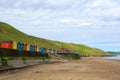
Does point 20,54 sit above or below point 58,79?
above

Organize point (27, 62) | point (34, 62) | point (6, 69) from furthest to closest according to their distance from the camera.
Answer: point (34, 62) < point (27, 62) < point (6, 69)

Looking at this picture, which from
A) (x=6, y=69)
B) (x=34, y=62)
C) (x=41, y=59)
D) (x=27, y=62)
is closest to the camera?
(x=6, y=69)

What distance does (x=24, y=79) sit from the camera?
806 inches

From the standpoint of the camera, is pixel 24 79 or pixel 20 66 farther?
pixel 20 66

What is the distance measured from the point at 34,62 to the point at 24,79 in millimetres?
23163

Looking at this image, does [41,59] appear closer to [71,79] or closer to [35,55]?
[35,55]

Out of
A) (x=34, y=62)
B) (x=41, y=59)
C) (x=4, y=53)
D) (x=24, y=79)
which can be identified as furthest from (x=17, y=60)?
(x=41, y=59)

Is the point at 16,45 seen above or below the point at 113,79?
above

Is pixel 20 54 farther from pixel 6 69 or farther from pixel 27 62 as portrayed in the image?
pixel 6 69

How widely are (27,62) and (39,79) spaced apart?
61.0 feet

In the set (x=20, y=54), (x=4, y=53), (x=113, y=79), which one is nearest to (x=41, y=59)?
(x=20, y=54)

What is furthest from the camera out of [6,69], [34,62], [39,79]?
[34,62]

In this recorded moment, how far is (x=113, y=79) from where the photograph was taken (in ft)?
69.7

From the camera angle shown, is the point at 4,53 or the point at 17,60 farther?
the point at 17,60
